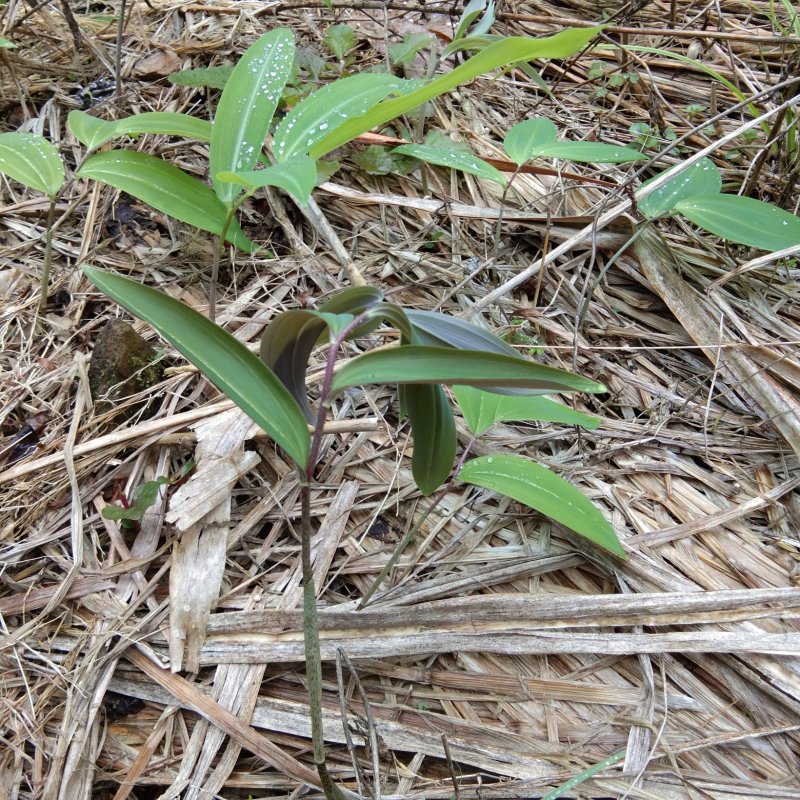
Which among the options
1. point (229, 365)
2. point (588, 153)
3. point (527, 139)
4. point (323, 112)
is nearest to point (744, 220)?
point (588, 153)

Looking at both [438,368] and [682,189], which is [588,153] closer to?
[682,189]

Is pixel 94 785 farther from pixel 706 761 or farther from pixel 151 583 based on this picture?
pixel 706 761

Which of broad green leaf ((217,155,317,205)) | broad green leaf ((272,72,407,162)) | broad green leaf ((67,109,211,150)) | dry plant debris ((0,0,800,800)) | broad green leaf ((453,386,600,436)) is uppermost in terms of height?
broad green leaf ((217,155,317,205))

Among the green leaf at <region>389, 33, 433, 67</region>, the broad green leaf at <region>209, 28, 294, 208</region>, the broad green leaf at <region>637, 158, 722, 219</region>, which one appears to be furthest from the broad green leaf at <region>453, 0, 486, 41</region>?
the broad green leaf at <region>637, 158, 722, 219</region>

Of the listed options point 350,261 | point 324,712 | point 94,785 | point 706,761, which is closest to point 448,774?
point 324,712

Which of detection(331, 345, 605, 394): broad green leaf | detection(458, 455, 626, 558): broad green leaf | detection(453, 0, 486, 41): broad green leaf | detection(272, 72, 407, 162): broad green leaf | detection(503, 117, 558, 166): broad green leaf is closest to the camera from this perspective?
detection(331, 345, 605, 394): broad green leaf

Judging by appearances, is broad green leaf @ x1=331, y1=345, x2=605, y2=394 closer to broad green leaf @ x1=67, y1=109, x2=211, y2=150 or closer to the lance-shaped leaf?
the lance-shaped leaf

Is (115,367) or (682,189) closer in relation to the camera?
(115,367)
